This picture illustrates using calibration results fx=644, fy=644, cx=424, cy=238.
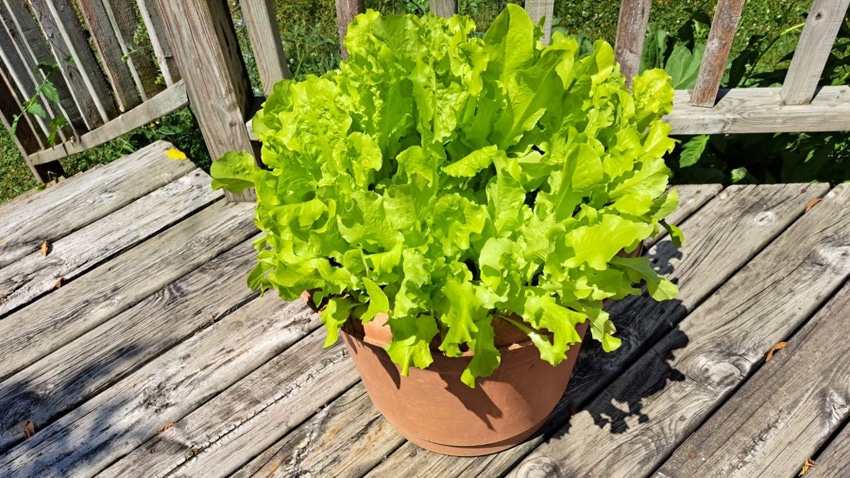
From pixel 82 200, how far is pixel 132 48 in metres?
0.64

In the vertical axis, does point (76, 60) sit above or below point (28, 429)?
above

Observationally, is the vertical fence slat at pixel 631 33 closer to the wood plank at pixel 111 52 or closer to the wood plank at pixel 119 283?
the wood plank at pixel 119 283

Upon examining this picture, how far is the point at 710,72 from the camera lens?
1965 mm

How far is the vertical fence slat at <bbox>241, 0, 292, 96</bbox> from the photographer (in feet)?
6.02

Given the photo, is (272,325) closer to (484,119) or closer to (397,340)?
(397,340)

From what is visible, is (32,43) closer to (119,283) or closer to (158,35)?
(158,35)

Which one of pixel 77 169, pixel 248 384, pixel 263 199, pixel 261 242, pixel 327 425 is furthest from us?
pixel 77 169

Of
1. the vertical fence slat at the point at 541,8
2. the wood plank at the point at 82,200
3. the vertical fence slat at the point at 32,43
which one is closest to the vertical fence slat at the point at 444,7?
the vertical fence slat at the point at 541,8

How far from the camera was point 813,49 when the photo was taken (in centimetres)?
191

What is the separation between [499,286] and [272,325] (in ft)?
3.48

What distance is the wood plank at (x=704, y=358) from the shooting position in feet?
5.03

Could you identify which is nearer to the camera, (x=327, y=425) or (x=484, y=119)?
(x=484, y=119)

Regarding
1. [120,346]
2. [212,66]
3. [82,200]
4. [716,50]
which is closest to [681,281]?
[716,50]

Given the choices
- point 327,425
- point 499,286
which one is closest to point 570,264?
point 499,286
